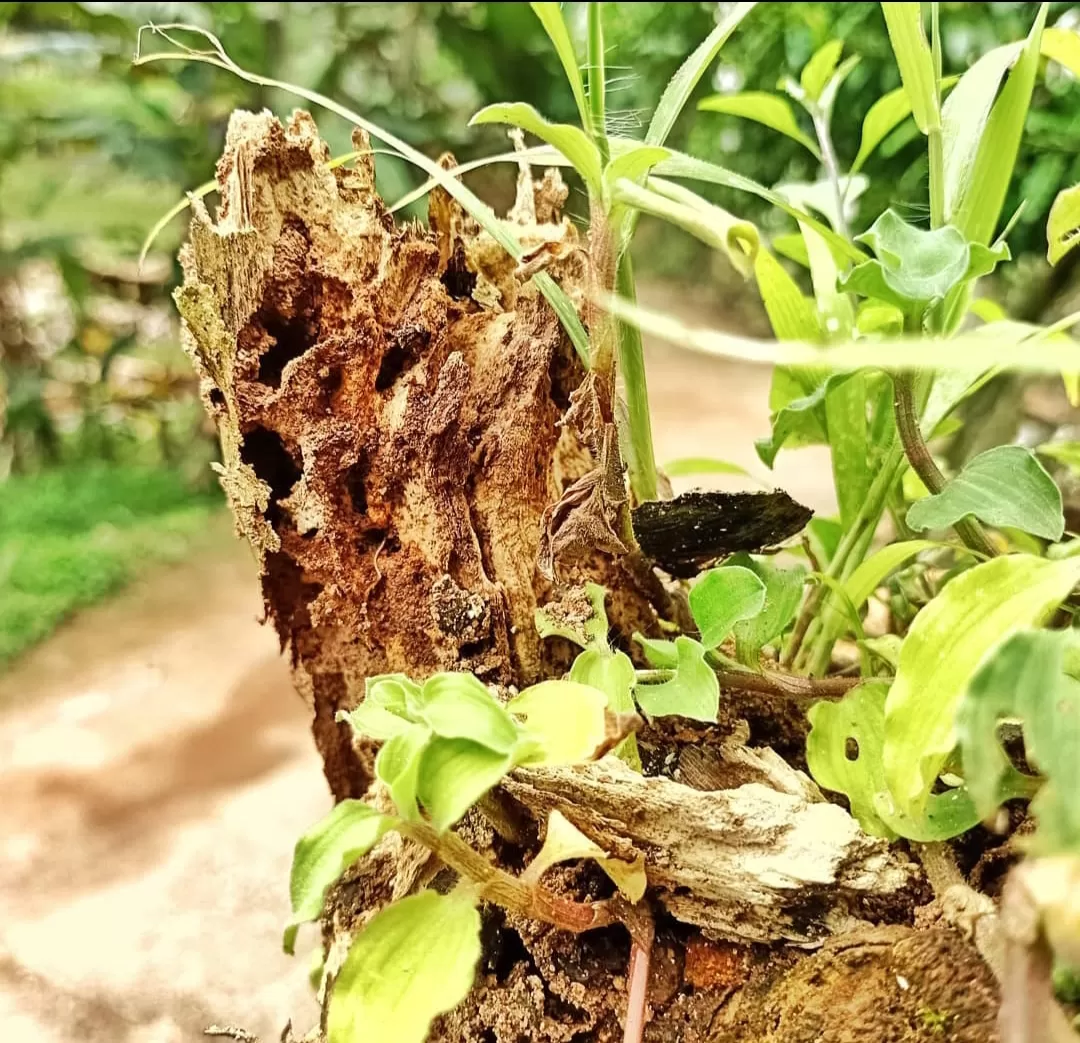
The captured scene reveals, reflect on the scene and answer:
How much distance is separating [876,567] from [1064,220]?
25cm

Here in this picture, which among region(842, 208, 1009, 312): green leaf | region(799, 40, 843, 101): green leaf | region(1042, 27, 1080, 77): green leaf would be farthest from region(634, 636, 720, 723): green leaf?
region(799, 40, 843, 101): green leaf

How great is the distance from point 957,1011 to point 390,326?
517 mm

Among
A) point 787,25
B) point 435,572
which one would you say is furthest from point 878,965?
point 787,25

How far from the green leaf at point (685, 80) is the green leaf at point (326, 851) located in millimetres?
419

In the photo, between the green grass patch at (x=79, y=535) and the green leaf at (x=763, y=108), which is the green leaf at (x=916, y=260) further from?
the green grass patch at (x=79, y=535)

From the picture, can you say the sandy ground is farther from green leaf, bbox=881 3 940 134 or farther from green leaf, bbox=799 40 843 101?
green leaf, bbox=799 40 843 101

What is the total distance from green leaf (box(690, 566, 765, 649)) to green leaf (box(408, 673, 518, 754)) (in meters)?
0.17

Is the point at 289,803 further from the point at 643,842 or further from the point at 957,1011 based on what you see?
the point at 957,1011

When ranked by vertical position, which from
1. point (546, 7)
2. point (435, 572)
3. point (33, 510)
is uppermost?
point (546, 7)

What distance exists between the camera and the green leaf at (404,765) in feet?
1.28

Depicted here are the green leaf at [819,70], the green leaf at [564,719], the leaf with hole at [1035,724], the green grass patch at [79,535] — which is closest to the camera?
the leaf with hole at [1035,724]

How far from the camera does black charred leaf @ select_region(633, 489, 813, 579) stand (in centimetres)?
60

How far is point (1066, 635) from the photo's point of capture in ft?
Result: 1.12

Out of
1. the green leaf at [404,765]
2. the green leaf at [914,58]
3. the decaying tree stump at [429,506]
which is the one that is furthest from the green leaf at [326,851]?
the green leaf at [914,58]
